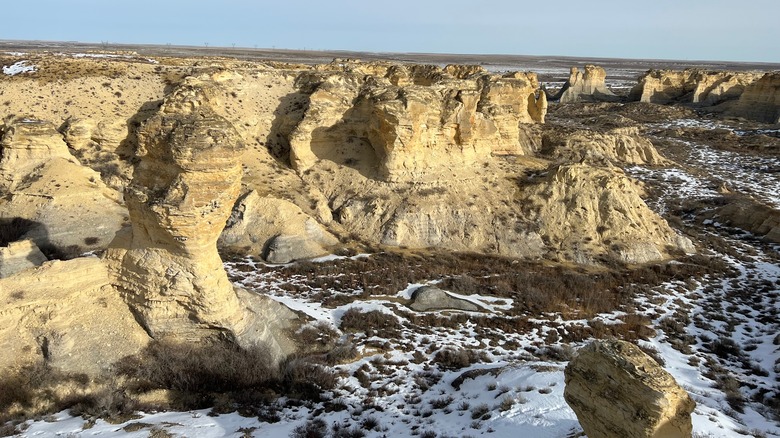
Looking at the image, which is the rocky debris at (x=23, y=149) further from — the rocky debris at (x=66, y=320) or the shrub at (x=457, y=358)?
the shrub at (x=457, y=358)

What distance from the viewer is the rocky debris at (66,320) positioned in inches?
437

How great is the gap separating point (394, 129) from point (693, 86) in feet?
281

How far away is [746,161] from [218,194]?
52242 millimetres

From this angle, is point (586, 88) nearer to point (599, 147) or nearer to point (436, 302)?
point (599, 147)

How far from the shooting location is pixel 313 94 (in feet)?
85.8

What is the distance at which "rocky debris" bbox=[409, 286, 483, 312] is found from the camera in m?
17.5

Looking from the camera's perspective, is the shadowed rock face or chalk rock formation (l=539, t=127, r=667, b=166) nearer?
the shadowed rock face

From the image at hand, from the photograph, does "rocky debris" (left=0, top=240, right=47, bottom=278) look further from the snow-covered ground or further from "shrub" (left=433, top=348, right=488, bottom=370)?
"shrub" (left=433, top=348, right=488, bottom=370)

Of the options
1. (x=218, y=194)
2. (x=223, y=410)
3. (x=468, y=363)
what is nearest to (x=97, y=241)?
(x=218, y=194)

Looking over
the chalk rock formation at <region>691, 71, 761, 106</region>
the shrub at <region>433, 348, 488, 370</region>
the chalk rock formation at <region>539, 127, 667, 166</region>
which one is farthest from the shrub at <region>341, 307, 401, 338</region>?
the chalk rock formation at <region>691, 71, 761, 106</region>

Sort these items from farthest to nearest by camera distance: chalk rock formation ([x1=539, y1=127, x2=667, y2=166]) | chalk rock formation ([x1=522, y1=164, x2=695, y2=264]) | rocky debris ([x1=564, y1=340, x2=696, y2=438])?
chalk rock formation ([x1=539, y1=127, x2=667, y2=166])
chalk rock formation ([x1=522, y1=164, x2=695, y2=264])
rocky debris ([x1=564, y1=340, x2=696, y2=438])

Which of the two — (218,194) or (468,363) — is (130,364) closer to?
(218,194)

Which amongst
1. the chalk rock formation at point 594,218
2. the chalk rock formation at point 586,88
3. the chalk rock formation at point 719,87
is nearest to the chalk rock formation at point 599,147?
A: the chalk rock formation at point 594,218

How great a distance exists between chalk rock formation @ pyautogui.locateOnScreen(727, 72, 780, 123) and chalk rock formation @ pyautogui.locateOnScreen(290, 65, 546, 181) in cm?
6268
